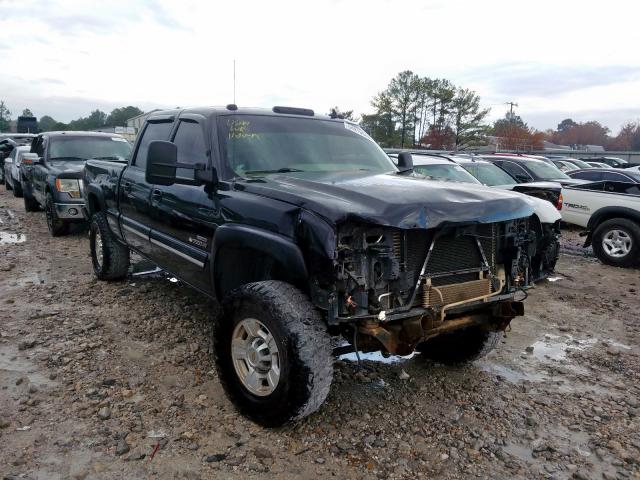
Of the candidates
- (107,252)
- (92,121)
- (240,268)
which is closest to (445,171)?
(107,252)

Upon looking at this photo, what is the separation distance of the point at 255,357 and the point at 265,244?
0.70 metres

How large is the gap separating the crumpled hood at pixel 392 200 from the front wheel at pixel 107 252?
10.1 feet

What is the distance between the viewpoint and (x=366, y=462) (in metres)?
2.99

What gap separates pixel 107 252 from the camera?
19.9ft

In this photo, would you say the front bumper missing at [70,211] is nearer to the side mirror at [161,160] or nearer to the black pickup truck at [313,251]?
the black pickup truck at [313,251]

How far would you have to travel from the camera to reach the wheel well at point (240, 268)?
3.53m

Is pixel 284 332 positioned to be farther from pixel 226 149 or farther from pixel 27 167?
pixel 27 167

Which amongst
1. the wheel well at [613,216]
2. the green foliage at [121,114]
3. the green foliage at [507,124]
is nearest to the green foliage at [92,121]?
the green foliage at [121,114]

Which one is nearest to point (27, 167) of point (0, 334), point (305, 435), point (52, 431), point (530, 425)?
point (0, 334)

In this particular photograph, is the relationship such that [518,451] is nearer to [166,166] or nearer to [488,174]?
[166,166]

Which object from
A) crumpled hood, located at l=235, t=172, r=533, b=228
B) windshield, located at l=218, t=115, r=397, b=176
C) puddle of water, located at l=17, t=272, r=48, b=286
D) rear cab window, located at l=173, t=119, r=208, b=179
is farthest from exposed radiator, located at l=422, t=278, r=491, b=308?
puddle of water, located at l=17, t=272, r=48, b=286

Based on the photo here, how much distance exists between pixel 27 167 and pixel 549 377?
35.9 feet

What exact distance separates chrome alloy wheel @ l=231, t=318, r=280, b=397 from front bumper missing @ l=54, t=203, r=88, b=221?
21.1 feet

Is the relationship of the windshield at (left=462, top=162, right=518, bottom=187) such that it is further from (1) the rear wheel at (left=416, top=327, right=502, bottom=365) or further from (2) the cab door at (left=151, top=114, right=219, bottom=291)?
(2) the cab door at (left=151, top=114, right=219, bottom=291)
